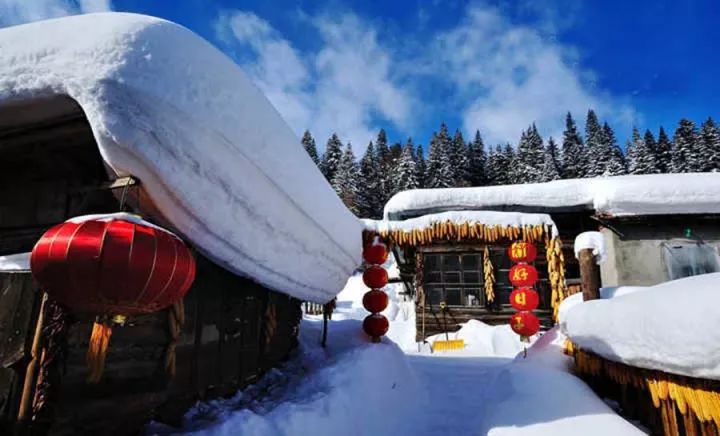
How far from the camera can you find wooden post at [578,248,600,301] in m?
6.14

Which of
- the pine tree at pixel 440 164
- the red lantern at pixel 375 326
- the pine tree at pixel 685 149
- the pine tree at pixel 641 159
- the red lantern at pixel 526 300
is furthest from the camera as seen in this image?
the pine tree at pixel 440 164

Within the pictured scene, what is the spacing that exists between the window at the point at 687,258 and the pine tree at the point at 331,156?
4075cm

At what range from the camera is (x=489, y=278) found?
46.7 ft

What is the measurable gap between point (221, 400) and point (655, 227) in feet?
51.5

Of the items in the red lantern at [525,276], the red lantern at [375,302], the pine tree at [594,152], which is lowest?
the red lantern at [375,302]

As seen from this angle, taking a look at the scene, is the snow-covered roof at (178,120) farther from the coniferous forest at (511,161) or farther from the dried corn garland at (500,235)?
the coniferous forest at (511,161)

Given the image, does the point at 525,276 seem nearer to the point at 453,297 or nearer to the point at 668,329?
the point at 453,297

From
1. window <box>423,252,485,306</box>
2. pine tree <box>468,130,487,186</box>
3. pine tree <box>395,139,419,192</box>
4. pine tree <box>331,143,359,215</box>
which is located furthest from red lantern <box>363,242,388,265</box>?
pine tree <box>468,130,487,186</box>

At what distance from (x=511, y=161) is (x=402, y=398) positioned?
46035mm

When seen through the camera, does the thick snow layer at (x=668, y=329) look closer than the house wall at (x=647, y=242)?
Yes

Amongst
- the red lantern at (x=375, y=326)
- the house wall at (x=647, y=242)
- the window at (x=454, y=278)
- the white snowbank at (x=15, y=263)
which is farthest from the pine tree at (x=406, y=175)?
the white snowbank at (x=15, y=263)

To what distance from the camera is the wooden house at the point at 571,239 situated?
13844mm

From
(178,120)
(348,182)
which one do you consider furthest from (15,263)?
(348,182)

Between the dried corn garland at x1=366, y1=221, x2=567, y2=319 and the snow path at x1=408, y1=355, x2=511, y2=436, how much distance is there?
2.44 m
